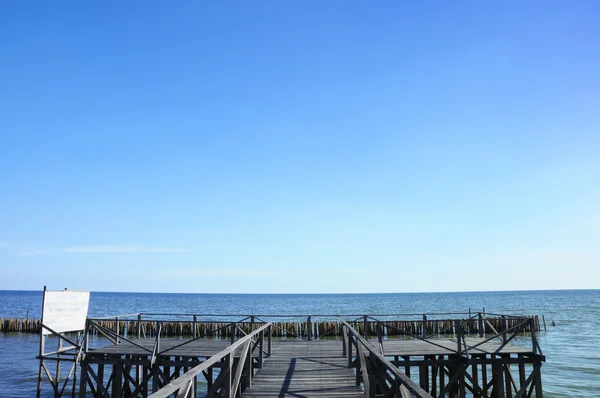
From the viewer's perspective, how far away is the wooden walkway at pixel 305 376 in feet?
34.5

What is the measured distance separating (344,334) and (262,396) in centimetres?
702

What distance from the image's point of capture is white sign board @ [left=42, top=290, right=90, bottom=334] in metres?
16.2

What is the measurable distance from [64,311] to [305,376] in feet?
31.6

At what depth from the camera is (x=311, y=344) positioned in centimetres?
2022

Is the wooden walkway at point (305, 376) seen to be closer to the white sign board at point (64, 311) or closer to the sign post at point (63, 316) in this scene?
the sign post at point (63, 316)

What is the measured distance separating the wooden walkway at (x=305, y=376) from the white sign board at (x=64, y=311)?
7.24m

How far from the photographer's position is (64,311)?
55.8 ft

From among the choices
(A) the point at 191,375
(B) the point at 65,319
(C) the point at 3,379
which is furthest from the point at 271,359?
(C) the point at 3,379

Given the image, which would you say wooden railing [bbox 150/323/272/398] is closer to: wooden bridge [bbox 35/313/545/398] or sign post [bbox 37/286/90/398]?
wooden bridge [bbox 35/313/545/398]

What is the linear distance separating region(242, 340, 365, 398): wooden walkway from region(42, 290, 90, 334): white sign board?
7.24 metres

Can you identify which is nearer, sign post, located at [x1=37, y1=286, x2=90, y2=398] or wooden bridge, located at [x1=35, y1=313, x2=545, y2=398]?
wooden bridge, located at [x1=35, y1=313, x2=545, y2=398]

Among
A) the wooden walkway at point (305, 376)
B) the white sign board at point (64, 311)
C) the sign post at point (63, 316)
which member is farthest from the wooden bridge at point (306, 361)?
the white sign board at point (64, 311)

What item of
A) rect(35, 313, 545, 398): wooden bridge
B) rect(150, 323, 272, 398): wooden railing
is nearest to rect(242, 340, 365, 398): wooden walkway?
rect(35, 313, 545, 398): wooden bridge


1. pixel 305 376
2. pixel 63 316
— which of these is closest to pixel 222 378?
pixel 305 376
